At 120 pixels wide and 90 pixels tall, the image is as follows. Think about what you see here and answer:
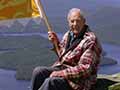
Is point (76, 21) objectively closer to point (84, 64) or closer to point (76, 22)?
point (76, 22)

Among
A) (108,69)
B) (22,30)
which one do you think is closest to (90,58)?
(108,69)

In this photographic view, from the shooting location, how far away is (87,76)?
15.8 ft

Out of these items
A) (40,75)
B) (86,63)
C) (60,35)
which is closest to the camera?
(86,63)

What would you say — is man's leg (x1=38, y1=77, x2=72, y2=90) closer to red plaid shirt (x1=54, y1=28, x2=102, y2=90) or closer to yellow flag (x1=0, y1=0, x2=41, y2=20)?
red plaid shirt (x1=54, y1=28, x2=102, y2=90)

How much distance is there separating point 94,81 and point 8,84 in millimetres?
3606

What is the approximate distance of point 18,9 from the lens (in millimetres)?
5656

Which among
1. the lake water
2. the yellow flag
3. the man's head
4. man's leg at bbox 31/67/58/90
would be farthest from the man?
the lake water

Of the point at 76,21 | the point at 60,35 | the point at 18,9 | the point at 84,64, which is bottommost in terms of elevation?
the point at 60,35

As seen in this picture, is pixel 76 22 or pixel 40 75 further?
pixel 40 75

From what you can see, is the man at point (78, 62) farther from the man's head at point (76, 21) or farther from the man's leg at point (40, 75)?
the man's leg at point (40, 75)

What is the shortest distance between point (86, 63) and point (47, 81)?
41cm

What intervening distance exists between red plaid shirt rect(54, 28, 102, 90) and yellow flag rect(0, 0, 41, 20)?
94 cm

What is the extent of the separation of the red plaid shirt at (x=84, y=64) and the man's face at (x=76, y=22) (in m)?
0.09

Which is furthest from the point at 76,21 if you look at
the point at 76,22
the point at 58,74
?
the point at 58,74
